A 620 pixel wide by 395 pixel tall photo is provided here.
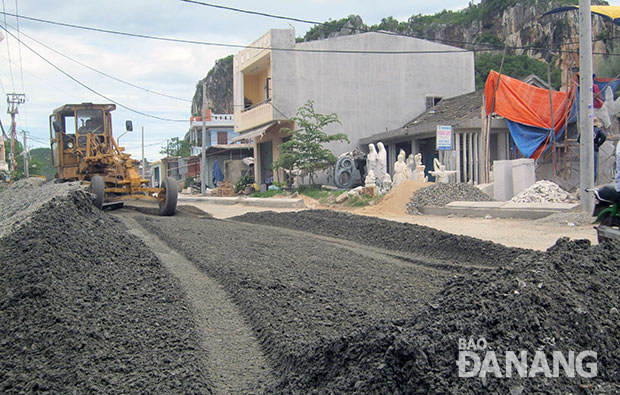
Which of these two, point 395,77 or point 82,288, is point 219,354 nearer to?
point 82,288

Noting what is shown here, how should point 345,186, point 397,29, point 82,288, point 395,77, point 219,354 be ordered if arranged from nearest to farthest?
point 219,354, point 82,288, point 345,186, point 395,77, point 397,29

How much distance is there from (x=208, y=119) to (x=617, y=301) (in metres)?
59.6

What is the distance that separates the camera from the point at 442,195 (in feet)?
59.3

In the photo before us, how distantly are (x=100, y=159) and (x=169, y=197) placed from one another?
266 cm

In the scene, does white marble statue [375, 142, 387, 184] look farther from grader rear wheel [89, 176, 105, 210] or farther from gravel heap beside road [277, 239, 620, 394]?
gravel heap beside road [277, 239, 620, 394]

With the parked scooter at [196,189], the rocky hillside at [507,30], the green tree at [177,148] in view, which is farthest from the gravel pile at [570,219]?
the green tree at [177,148]

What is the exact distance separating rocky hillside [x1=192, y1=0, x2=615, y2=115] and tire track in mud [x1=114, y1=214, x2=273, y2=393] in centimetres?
2906

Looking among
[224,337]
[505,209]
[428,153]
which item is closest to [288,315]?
[224,337]

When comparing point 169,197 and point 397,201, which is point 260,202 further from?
point 397,201

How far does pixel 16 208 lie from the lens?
15.0 m

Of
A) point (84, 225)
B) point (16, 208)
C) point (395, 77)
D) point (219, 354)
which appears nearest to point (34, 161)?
point (395, 77)

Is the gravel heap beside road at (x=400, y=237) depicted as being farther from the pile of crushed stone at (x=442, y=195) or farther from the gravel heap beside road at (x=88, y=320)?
the gravel heap beside road at (x=88, y=320)

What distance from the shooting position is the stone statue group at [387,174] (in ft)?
68.0

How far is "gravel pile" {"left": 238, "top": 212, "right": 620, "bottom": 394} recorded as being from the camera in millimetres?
3092
